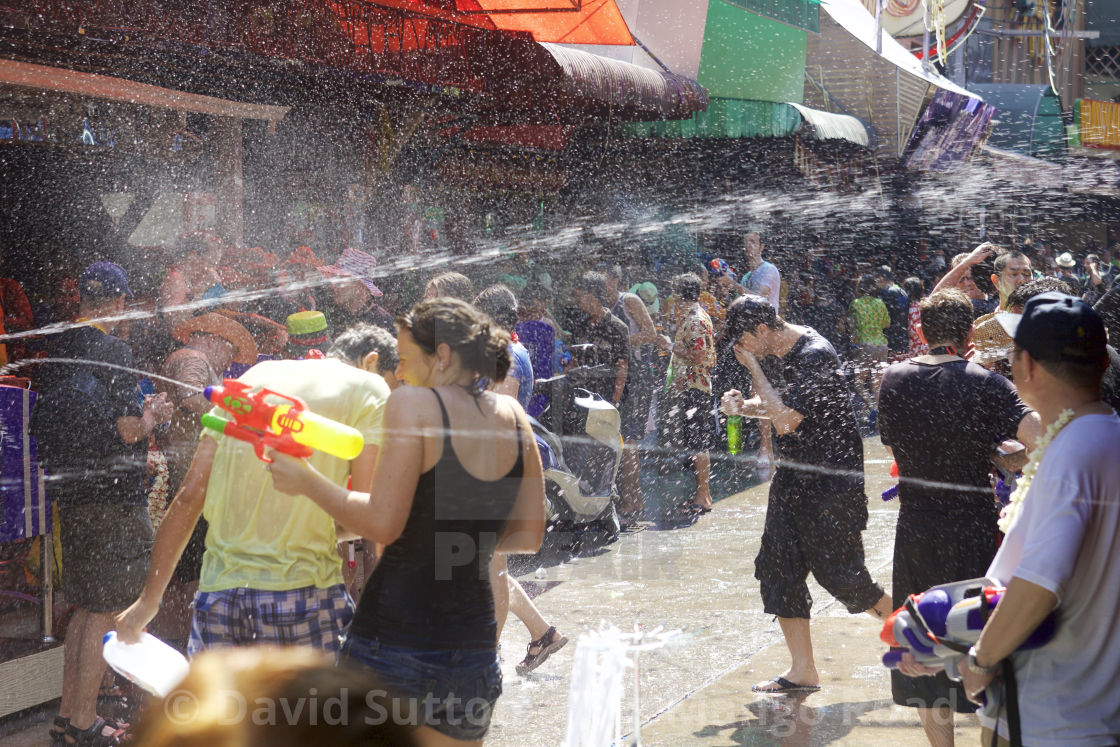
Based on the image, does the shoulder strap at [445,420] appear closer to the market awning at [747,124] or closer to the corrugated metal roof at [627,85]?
the corrugated metal roof at [627,85]

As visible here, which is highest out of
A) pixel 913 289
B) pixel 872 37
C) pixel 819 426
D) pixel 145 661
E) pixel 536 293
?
pixel 872 37

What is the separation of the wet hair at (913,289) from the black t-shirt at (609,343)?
18.8 feet

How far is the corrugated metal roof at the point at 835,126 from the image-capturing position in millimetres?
13508

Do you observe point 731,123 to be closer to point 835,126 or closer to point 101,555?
point 835,126

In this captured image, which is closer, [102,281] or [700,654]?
Answer: [102,281]

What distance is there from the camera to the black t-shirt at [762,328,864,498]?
482cm

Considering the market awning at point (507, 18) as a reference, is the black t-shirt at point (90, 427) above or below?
below

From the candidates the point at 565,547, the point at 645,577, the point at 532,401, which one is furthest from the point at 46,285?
the point at 645,577

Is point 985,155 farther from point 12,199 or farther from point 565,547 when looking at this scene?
point 12,199

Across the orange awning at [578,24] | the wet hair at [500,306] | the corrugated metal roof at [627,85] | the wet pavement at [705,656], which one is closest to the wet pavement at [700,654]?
the wet pavement at [705,656]

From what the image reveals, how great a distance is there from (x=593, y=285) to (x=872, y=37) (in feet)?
31.0

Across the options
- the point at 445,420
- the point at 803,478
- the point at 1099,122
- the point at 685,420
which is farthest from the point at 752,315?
the point at 1099,122

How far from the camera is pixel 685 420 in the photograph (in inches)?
383

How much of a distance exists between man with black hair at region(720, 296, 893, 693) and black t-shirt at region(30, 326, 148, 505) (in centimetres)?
253
